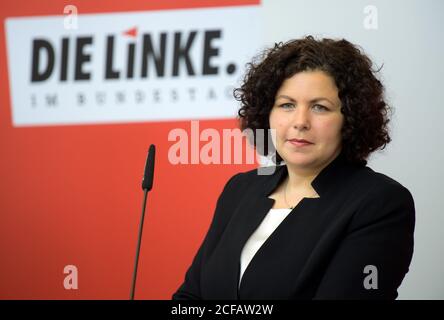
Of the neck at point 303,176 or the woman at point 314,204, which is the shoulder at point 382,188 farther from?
the neck at point 303,176

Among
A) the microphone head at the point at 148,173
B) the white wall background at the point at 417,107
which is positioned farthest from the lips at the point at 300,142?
the white wall background at the point at 417,107

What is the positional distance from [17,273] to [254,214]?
193cm

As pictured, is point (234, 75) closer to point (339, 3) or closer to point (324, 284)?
point (339, 3)

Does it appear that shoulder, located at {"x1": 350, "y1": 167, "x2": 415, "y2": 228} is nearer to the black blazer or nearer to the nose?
the black blazer

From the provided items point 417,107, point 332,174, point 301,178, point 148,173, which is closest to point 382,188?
point 332,174

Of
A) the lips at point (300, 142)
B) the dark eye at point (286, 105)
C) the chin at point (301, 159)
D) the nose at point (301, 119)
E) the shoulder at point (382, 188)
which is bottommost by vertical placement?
the shoulder at point (382, 188)

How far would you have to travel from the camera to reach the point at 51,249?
130 inches

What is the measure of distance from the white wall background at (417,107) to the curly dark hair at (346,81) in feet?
3.76

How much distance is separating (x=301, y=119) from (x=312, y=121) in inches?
1.3

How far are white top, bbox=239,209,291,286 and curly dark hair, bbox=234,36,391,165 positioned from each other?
0.83 feet

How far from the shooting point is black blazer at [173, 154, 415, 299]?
5.09 feet

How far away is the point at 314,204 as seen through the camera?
5.71ft

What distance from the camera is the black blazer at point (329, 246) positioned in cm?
155
